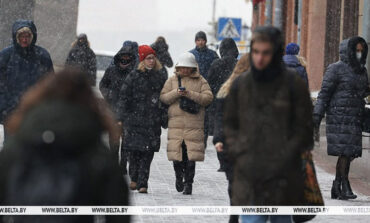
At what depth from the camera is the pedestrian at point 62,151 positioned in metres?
3.71

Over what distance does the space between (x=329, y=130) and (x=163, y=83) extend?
1860 mm

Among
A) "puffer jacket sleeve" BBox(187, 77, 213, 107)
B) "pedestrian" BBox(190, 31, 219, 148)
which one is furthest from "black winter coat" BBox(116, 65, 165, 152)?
"pedestrian" BBox(190, 31, 219, 148)

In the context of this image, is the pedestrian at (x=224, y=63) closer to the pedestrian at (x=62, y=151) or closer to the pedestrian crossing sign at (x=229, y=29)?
the pedestrian at (x=62, y=151)

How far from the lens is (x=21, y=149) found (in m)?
3.77

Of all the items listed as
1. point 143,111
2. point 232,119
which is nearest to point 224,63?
point 143,111

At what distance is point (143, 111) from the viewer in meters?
11.5

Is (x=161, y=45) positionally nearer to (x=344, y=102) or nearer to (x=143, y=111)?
(x=143, y=111)

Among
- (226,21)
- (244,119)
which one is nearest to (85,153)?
(244,119)

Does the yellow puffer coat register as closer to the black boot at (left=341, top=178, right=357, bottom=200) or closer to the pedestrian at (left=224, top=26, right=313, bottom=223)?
the black boot at (left=341, top=178, right=357, bottom=200)

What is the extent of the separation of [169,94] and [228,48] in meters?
2.88

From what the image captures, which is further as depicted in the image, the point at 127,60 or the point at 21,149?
the point at 127,60

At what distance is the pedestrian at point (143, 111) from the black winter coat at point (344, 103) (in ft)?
5.66

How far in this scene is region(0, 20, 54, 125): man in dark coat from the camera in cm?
977

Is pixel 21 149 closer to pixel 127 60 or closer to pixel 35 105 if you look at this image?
pixel 35 105
